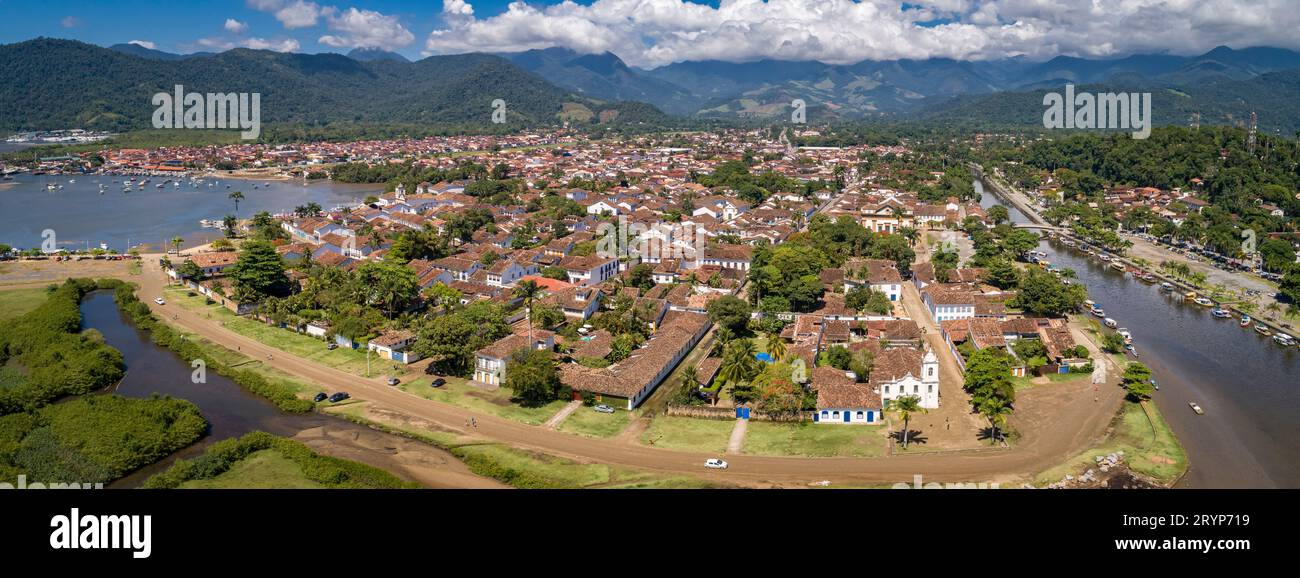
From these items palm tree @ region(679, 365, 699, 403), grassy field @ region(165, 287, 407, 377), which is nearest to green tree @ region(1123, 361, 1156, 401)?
palm tree @ region(679, 365, 699, 403)

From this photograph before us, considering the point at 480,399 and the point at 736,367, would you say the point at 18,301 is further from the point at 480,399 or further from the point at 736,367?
the point at 736,367

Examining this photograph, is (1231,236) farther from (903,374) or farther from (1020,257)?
(903,374)

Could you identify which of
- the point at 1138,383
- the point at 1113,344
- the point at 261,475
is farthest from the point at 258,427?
the point at 1113,344

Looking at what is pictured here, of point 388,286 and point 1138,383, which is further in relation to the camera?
point 388,286

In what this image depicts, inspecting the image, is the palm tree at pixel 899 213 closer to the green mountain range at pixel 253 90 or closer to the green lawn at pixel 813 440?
the green lawn at pixel 813 440

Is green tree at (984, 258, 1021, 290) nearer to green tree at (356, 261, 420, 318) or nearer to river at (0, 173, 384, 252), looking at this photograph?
green tree at (356, 261, 420, 318)
